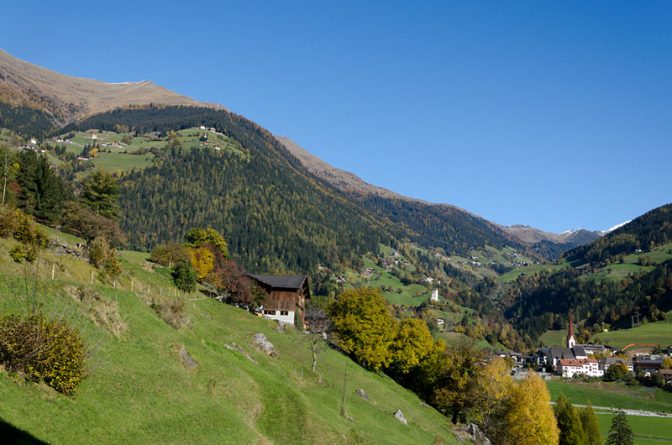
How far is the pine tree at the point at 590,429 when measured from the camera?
94562mm

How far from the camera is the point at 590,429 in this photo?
96188 millimetres

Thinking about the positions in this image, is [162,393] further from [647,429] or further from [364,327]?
[647,429]

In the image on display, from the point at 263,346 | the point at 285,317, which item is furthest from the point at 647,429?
the point at 263,346

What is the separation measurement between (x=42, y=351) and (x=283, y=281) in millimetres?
72026

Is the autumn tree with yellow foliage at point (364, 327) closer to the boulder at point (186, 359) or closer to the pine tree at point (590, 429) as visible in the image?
the pine tree at point (590, 429)

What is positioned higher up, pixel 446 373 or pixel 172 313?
pixel 172 313

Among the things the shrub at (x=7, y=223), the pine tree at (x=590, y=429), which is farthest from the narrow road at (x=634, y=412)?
the shrub at (x=7, y=223)

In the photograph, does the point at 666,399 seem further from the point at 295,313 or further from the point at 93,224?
the point at 93,224

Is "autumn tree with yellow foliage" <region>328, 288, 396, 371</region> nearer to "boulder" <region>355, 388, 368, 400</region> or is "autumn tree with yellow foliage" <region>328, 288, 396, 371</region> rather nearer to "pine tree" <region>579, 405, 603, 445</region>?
"boulder" <region>355, 388, 368, 400</region>

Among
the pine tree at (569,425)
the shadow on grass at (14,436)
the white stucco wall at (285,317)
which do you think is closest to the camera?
the shadow on grass at (14,436)

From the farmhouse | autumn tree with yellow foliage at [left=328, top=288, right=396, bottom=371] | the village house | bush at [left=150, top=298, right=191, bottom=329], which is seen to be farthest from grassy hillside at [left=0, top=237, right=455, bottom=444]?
A: the village house

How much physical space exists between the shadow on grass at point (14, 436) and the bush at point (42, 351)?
10.7 feet

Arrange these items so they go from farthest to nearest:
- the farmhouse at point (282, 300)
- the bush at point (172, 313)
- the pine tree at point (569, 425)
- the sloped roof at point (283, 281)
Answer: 1. the pine tree at point (569, 425)
2. the sloped roof at point (283, 281)
3. the farmhouse at point (282, 300)
4. the bush at point (172, 313)

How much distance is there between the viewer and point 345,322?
80.6 meters
